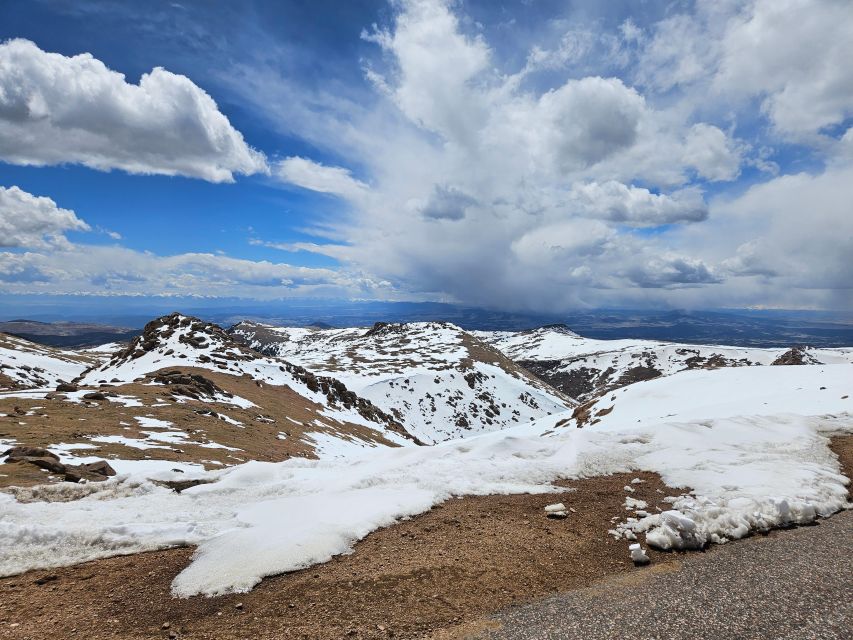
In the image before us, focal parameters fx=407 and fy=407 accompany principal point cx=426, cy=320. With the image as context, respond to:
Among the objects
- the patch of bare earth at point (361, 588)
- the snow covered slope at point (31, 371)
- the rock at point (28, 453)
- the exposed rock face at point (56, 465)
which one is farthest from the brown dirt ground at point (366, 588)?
the snow covered slope at point (31, 371)

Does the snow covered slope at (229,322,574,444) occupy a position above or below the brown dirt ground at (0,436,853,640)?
below

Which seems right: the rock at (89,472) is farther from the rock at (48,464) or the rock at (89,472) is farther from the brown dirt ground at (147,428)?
the brown dirt ground at (147,428)

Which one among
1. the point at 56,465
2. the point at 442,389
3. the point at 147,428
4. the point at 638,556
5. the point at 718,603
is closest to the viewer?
the point at 718,603

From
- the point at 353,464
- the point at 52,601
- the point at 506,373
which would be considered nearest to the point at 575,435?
the point at 353,464

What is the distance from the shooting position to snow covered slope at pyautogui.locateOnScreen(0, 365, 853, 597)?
10570mm

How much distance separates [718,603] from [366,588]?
295 inches

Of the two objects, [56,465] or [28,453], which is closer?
[56,465]

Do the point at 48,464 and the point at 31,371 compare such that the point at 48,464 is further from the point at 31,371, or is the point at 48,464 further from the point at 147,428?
the point at 31,371

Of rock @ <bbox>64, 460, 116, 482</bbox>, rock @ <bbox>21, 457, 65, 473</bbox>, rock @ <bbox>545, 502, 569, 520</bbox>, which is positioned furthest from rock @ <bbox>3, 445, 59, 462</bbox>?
rock @ <bbox>545, 502, 569, 520</bbox>

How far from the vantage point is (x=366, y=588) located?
364 inches

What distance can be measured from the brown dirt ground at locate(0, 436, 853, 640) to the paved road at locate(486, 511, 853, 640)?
0.58m

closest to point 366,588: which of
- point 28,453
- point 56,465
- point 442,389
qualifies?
point 56,465

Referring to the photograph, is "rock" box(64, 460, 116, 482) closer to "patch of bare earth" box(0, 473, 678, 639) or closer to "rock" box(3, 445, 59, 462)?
"rock" box(3, 445, 59, 462)

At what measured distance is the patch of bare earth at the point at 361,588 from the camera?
311 inches
